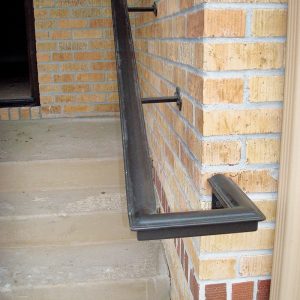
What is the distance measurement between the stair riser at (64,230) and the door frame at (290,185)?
1197 mm

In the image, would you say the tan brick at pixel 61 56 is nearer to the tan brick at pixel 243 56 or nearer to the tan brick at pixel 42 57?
the tan brick at pixel 42 57

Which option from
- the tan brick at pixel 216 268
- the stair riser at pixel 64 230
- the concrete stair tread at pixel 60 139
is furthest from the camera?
Result: the concrete stair tread at pixel 60 139

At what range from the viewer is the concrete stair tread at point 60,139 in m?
2.40

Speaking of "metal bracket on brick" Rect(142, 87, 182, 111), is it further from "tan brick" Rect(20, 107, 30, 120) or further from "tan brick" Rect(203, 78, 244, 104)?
"tan brick" Rect(20, 107, 30, 120)

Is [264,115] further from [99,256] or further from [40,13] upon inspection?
[40,13]

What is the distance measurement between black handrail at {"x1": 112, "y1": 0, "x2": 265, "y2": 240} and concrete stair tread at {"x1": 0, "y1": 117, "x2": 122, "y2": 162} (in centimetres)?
127

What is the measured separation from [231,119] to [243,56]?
0.15m

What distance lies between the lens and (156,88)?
1876mm

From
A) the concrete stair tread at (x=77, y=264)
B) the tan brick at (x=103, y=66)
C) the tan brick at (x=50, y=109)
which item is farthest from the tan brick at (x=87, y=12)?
the concrete stair tread at (x=77, y=264)

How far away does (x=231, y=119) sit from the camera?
1.03m

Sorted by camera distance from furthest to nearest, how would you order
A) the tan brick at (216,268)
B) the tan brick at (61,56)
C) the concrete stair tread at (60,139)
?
the tan brick at (61,56)
the concrete stair tread at (60,139)
the tan brick at (216,268)

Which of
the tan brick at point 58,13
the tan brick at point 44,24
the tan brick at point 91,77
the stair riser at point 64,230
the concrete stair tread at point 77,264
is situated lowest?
the concrete stair tread at point 77,264

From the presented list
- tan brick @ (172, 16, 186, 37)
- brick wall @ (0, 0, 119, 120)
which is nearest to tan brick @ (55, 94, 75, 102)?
brick wall @ (0, 0, 119, 120)

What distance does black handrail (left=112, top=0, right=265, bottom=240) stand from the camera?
0.74 m
